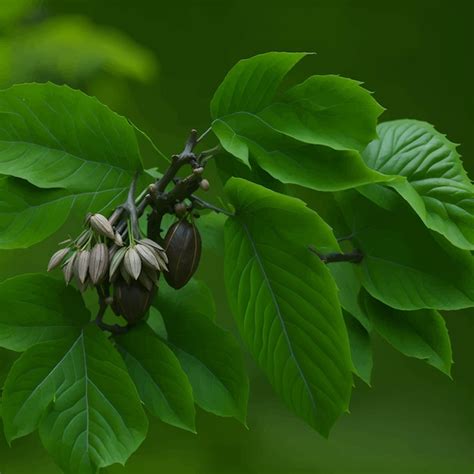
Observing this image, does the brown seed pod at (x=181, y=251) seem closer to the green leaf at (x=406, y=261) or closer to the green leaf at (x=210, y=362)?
the green leaf at (x=210, y=362)

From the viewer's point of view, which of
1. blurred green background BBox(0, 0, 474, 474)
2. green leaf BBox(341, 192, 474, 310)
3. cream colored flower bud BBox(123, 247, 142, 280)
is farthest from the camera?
blurred green background BBox(0, 0, 474, 474)

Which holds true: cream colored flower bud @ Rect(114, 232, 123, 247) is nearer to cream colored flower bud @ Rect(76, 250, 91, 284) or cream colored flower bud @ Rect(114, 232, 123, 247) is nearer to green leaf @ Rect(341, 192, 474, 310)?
cream colored flower bud @ Rect(76, 250, 91, 284)

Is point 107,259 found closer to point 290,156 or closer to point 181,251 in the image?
point 181,251

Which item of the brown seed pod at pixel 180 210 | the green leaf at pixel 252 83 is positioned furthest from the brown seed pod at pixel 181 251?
the green leaf at pixel 252 83

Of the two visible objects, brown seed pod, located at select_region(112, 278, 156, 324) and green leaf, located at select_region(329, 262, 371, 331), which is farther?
green leaf, located at select_region(329, 262, 371, 331)

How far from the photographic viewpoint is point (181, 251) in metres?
0.69

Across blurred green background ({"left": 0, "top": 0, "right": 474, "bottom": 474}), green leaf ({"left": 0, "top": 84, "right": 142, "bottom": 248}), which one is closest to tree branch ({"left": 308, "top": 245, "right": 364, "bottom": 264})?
green leaf ({"left": 0, "top": 84, "right": 142, "bottom": 248})

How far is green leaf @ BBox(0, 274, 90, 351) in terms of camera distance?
69cm

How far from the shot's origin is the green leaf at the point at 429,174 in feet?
2.36

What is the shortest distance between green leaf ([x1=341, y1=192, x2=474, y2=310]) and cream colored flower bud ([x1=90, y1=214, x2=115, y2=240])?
0.26 metres

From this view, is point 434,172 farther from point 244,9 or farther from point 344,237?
point 244,9

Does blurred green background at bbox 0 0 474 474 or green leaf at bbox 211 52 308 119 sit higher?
green leaf at bbox 211 52 308 119

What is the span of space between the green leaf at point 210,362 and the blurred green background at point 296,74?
1.15ft

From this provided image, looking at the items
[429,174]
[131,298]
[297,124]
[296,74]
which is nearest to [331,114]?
[297,124]
